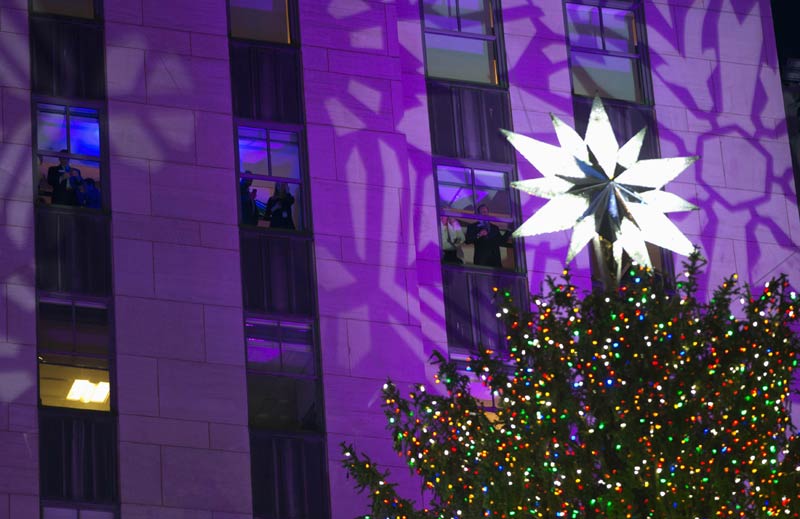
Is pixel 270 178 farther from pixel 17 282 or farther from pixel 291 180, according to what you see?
pixel 17 282

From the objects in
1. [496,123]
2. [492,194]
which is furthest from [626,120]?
[492,194]

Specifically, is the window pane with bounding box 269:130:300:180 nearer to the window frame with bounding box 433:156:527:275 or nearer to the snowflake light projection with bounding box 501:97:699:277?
the window frame with bounding box 433:156:527:275

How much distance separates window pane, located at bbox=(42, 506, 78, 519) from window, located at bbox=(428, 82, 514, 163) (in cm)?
898

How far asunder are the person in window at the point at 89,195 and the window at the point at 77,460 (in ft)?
10.9

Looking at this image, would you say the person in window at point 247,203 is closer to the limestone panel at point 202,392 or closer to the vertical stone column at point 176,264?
the vertical stone column at point 176,264

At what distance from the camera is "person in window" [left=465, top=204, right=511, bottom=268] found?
35500 mm

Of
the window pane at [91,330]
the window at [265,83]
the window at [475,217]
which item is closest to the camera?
the window pane at [91,330]

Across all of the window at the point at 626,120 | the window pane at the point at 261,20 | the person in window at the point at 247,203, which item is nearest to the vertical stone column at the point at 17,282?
the person in window at the point at 247,203

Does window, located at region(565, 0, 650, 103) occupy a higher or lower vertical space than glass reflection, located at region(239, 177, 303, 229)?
higher

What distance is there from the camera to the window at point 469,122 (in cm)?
3619

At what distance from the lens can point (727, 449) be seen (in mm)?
27078

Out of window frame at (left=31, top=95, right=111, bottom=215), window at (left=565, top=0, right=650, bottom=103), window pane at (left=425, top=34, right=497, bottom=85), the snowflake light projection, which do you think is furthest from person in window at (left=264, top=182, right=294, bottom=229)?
window at (left=565, top=0, right=650, bottom=103)

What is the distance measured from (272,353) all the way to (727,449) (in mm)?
8402

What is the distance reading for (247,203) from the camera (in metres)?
34.1
